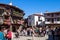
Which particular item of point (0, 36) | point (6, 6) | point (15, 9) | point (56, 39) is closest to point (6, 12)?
point (6, 6)

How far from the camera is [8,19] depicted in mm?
49938

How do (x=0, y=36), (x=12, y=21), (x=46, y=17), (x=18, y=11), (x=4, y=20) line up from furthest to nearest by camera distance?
1. (x=46, y=17)
2. (x=18, y=11)
3. (x=12, y=21)
4. (x=4, y=20)
5. (x=0, y=36)

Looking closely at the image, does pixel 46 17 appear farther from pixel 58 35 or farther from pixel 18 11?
pixel 58 35

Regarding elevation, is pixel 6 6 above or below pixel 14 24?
above

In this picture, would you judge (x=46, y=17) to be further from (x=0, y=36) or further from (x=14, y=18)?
(x=0, y=36)

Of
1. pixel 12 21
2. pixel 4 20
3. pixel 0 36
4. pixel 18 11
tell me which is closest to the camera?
pixel 0 36

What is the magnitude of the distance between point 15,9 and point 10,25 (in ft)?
19.0

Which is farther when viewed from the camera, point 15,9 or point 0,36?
point 15,9

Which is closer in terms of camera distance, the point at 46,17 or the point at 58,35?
the point at 58,35

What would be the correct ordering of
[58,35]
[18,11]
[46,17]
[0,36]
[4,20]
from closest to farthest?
[0,36], [58,35], [4,20], [18,11], [46,17]

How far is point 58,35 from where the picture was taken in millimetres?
21875

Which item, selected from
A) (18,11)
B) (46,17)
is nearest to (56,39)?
(18,11)

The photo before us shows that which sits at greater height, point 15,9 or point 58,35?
point 15,9

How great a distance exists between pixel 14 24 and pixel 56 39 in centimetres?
3179
